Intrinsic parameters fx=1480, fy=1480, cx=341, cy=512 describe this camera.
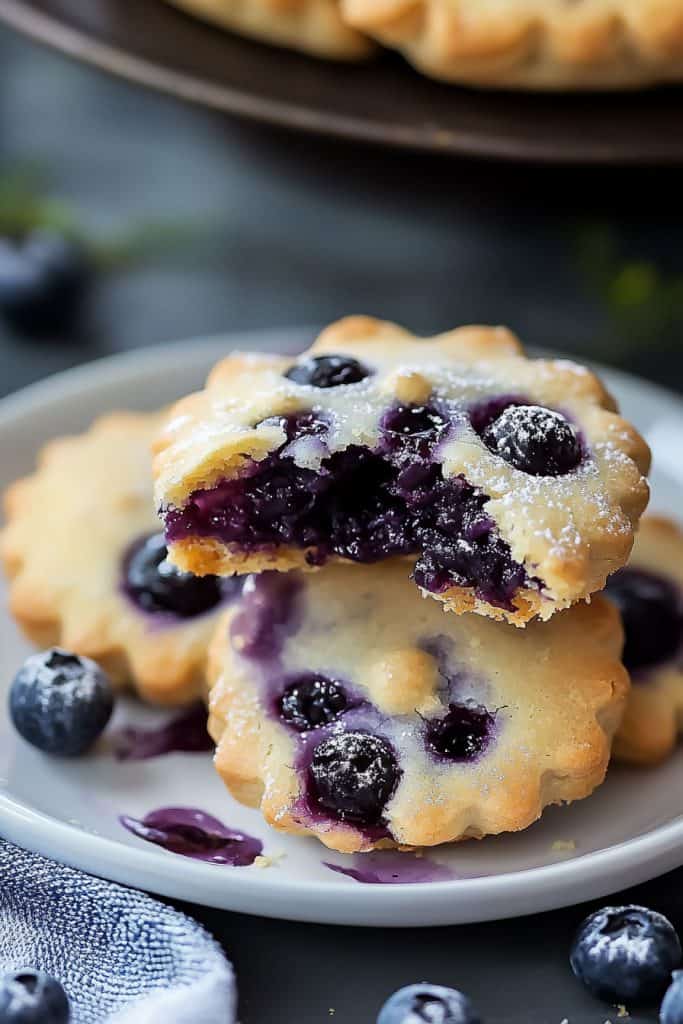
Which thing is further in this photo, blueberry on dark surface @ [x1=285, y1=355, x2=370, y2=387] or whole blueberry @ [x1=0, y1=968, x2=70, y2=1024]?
blueberry on dark surface @ [x1=285, y1=355, x2=370, y2=387]

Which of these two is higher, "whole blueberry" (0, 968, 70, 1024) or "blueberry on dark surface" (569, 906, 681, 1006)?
"blueberry on dark surface" (569, 906, 681, 1006)

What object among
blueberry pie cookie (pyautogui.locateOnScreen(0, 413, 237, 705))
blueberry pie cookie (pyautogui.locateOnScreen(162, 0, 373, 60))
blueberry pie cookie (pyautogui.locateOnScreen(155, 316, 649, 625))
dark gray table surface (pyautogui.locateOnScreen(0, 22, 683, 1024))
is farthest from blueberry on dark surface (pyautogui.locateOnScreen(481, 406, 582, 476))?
blueberry pie cookie (pyautogui.locateOnScreen(162, 0, 373, 60))

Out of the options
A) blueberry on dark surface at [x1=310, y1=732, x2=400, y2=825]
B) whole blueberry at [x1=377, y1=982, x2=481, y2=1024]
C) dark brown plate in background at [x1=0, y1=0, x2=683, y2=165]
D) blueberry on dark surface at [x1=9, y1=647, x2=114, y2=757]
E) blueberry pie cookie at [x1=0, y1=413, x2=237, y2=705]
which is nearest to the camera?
whole blueberry at [x1=377, y1=982, x2=481, y2=1024]

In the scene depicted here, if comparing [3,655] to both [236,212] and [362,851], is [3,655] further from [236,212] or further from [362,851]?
[236,212]

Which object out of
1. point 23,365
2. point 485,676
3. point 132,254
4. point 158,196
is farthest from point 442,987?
point 158,196

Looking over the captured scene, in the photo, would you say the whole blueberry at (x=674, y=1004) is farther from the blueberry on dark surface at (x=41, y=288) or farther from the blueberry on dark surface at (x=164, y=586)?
the blueberry on dark surface at (x=41, y=288)

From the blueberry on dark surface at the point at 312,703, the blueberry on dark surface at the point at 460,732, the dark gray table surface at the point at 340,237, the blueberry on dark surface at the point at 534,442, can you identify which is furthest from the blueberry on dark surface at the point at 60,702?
the dark gray table surface at the point at 340,237

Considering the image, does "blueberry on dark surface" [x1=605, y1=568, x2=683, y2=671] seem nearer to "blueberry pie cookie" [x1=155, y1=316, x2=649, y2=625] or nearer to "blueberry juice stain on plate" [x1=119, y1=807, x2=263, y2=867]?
"blueberry pie cookie" [x1=155, y1=316, x2=649, y2=625]

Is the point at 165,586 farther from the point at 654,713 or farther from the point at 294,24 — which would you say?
the point at 294,24
